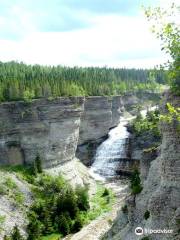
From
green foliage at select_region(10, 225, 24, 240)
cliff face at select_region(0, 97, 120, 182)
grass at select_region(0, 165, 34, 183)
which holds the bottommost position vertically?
green foliage at select_region(10, 225, 24, 240)

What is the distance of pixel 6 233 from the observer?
52.1m

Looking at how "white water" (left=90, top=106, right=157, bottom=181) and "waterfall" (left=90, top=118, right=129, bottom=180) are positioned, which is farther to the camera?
"waterfall" (left=90, top=118, right=129, bottom=180)

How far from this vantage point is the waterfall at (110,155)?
9057cm

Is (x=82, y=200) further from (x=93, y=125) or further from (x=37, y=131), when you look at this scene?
(x=93, y=125)

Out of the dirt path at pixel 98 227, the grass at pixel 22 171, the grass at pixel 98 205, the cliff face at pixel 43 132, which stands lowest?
the grass at pixel 98 205

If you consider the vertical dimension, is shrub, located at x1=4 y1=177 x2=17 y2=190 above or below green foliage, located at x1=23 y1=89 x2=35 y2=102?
below

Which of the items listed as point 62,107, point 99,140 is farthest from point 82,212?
point 99,140

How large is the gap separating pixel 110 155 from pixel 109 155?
0.24 metres

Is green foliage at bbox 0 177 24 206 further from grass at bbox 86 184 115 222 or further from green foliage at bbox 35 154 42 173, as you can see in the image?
grass at bbox 86 184 115 222

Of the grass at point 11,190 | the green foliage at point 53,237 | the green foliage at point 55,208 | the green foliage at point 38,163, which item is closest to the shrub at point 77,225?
the green foliage at point 55,208

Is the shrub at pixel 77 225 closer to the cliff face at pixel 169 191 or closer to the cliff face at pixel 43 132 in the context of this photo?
the cliff face at pixel 43 132

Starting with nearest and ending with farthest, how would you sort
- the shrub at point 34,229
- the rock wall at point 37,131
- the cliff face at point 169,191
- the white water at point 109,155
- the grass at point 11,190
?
the cliff face at point 169,191, the shrub at point 34,229, the grass at point 11,190, the rock wall at point 37,131, the white water at point 109,155

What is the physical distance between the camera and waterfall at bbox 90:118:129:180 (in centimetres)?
9057

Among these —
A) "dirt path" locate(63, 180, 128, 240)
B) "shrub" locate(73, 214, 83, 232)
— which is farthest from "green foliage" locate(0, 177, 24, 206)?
"dirt path" locate(63, 180, 128, 240)
